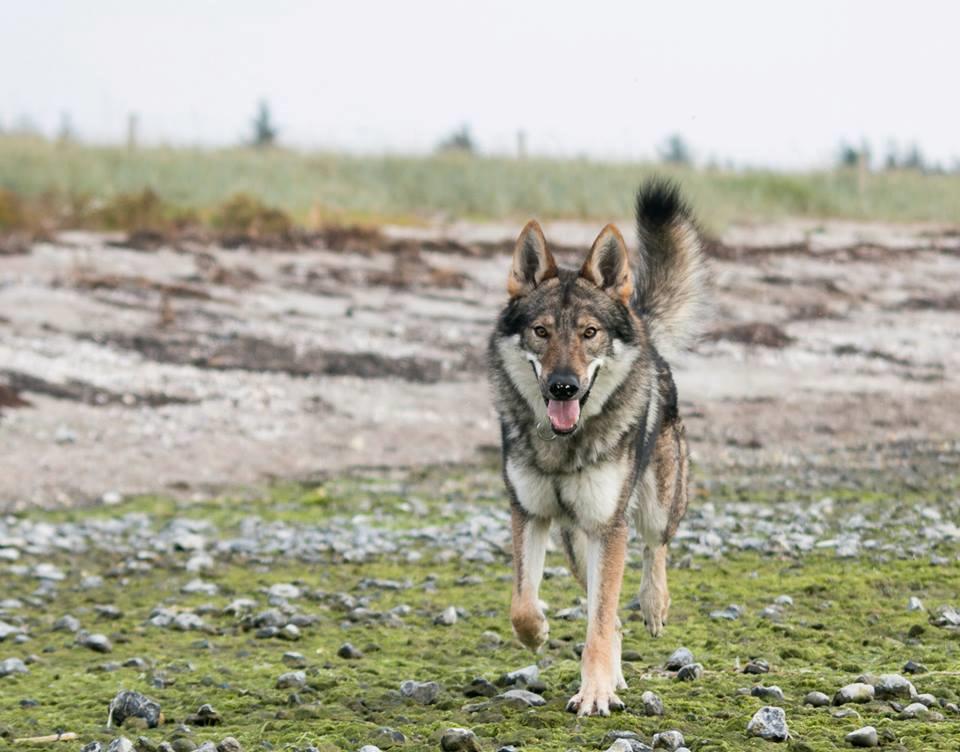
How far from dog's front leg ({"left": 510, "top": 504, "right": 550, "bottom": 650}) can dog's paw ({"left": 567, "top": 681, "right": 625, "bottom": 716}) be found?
0.51 metres

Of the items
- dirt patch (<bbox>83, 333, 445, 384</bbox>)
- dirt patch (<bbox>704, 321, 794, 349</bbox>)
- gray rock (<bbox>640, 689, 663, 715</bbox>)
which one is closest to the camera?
gray rock (<bbox>640, 689, 663, 715</bbox>)

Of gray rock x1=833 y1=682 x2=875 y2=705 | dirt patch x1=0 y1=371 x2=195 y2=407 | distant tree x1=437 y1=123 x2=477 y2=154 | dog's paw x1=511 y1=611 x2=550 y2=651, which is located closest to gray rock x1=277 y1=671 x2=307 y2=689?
dog's paw x1=511 y1=611 x2=550 y2=651

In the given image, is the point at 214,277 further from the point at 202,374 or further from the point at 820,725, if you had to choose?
the point at 820,725

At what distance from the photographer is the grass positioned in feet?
102

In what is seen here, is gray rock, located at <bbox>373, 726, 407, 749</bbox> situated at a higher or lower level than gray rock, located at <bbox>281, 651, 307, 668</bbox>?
higher

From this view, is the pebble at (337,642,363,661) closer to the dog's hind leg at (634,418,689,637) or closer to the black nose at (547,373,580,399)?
the dog's hind leg at (634,418,689,637)

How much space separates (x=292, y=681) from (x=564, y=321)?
2088 mm

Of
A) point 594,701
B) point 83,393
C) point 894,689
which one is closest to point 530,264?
point 594,701

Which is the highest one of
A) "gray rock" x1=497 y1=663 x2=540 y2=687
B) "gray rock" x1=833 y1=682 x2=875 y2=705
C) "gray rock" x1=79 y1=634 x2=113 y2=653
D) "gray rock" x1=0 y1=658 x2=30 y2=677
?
"gray rock" x1=833 y1=682 x2=875 y2=705

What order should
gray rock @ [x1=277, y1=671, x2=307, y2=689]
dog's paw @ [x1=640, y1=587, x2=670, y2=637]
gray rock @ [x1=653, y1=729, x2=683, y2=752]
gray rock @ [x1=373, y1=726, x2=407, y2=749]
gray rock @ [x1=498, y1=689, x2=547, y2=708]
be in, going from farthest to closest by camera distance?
dog's paw @ [x1=640, y1=587, x2=670, y2=637] → gray rock @ [x1=277, y1=671, x2=307, y2=689] → gray rock @ [x1=498, y1=689, x2=547, y2=708] → gray rock @ [x1=373, y1=726, x2=407, y2=749] → gray rock @ [x1=653, y1=729, x2=683, y2=752]

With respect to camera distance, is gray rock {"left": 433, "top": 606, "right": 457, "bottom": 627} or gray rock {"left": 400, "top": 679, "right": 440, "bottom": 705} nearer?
gray rock {"left": 400, "top": 679, "right": 440, "bottom": 705}

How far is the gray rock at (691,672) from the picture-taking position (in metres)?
5.83

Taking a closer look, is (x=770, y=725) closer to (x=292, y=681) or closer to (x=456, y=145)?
(x=292, y=681)

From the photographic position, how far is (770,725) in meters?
4.89
